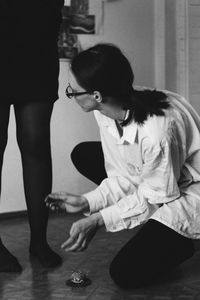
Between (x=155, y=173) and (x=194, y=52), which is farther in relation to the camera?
(x=194, y=52)

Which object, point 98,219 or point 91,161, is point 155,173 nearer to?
point 98,219

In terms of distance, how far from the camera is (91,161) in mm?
2049

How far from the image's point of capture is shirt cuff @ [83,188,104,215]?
153 cm

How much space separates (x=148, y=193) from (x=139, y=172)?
0.50ft

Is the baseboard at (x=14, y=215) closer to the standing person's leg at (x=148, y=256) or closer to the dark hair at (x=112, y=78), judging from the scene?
the standing person's leg at (x=148, y=256)

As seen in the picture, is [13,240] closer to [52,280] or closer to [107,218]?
[52,280]

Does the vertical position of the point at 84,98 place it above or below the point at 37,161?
above

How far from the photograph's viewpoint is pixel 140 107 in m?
1.44

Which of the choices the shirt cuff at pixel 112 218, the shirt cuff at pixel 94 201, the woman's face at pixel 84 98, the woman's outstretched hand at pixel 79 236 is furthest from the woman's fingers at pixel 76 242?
the woman's face at pixel 84 98

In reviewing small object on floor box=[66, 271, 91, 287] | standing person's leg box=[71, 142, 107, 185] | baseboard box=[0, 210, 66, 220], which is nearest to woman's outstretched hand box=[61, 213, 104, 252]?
small object on floor box=[66, 271, 91, 287]

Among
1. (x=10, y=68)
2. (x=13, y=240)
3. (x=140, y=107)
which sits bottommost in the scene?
(x=13, y=240)

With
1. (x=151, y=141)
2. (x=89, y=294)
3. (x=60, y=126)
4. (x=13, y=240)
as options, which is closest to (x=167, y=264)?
(x=89, y=294)

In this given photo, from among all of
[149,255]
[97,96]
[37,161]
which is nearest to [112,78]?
[97,96]

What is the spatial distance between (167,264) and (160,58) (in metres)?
1.70
